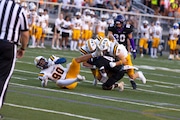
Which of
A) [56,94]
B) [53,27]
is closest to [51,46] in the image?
[53,27]

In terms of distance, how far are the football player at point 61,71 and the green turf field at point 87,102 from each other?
14cm

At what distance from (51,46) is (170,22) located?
5739mm

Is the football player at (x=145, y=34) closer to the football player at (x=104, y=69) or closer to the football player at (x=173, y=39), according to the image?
the football player at (x=173, y=39)

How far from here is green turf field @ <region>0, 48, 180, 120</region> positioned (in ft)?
28.0

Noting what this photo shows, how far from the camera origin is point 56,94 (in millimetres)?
10547

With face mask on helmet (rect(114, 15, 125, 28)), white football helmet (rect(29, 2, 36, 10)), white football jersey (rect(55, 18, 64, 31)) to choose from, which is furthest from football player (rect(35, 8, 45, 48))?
face mask on helmet (rect(114, 15, 125, 28))

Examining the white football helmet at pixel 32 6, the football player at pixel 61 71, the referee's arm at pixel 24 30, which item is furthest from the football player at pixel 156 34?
the referee's arm at pixel 24 30

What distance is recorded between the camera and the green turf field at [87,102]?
28.0 feet

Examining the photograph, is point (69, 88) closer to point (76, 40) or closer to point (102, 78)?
point (102, 78)

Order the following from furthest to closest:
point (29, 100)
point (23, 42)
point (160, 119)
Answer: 1. point (29, 100)
2. point (160, 119)
3. point (23, 42)

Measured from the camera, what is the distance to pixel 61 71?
37.5 feet

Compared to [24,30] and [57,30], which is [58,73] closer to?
[24,30]

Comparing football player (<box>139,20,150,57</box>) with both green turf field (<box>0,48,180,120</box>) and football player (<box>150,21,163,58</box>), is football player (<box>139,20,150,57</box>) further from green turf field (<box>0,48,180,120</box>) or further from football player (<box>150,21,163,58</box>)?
green turf field (<box>0,48,180,120</box>)

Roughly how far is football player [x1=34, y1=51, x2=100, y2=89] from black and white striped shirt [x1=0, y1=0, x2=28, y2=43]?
3.57 metres
